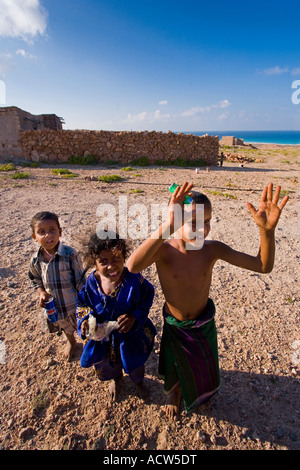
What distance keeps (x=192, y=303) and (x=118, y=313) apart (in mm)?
512

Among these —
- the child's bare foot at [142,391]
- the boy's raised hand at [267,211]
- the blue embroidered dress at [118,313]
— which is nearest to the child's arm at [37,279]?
the blue embroidered dress at [118,313]

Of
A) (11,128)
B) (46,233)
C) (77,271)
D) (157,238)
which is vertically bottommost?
(77,271)

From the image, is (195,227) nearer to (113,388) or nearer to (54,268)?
(54,268)

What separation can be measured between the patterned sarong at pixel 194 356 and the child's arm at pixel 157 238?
593 mm

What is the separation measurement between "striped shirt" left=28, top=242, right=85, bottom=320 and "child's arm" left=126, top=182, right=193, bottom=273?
90cm

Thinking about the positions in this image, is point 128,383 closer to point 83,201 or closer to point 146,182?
point 83,201

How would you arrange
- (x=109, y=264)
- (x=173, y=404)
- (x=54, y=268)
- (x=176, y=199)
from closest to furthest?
(x=176, y=199), (x=109, y=264), (x=173, y=404), (x=54, y=268)

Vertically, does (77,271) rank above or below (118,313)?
above

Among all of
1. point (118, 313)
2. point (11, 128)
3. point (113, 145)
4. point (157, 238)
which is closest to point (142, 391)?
point (118, 313)

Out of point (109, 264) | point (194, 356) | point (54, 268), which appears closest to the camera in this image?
point (109, 264)

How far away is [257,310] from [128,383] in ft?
5.61

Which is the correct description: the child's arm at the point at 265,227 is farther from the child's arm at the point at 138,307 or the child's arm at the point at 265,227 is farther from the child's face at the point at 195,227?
the child's arm at the point at 138,307

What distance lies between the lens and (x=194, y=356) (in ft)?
5.78

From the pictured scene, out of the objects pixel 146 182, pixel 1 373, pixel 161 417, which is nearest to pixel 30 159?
pixel 146 182
